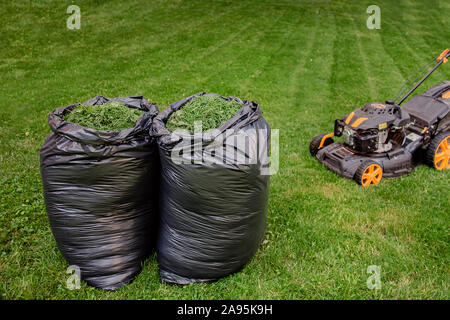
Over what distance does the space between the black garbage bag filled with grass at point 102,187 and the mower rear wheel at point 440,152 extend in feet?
10.2

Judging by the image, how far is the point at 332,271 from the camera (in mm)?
2611

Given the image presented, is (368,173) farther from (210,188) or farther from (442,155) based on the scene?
(210,188)

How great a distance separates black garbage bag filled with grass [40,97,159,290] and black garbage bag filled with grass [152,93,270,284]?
132mm

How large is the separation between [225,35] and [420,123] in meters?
7.65

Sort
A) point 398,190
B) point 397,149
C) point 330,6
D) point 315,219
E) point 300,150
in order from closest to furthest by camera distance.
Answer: point 315,219
point 398,190
point 397,149
point 300,150
point 330,6

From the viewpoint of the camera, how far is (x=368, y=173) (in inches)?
150

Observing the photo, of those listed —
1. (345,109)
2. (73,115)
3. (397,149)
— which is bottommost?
(345,109)

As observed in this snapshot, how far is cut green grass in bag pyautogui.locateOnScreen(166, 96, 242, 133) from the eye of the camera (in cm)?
237

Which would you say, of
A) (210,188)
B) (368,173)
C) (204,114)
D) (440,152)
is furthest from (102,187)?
(440,152)

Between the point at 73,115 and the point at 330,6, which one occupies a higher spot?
the point at 73,115

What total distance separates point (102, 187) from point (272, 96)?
4.87m

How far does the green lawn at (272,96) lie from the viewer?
2564 mm

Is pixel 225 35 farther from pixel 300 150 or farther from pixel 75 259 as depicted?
pixel 75 259
